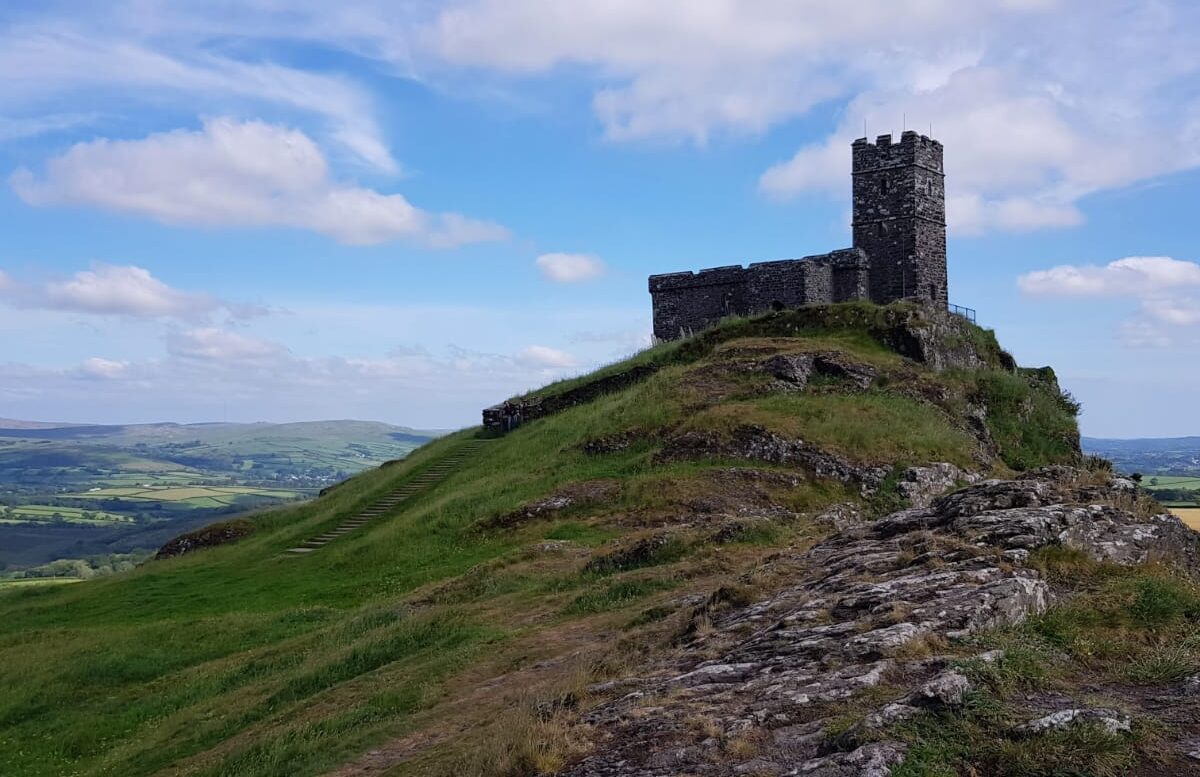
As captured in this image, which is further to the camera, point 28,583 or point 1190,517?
point 28,583

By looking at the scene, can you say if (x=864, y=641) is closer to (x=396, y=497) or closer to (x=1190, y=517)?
(x=1190, y=517)

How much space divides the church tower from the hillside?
5422 millimetres

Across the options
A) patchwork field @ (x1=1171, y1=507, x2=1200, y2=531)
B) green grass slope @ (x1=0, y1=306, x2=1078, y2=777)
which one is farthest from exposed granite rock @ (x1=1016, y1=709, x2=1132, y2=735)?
patchwork field @ (x1=1171, y1=507, x2=1200, y2=531)

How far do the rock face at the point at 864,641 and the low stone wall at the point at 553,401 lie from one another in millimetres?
30730

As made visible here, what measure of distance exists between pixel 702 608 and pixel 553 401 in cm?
3438

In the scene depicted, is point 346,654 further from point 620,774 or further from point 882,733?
point 882,733

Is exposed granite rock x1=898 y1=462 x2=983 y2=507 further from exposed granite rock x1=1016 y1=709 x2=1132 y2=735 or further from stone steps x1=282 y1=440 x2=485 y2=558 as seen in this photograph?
exposed granite rock x1=1016 y1=709 x2=1132 y2=735

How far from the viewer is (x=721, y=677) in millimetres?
10086

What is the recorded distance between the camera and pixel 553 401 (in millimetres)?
47688

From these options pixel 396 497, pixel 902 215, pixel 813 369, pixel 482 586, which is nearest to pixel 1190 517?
pixel 813 369

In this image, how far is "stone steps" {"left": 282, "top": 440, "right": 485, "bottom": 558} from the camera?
35.9 metres

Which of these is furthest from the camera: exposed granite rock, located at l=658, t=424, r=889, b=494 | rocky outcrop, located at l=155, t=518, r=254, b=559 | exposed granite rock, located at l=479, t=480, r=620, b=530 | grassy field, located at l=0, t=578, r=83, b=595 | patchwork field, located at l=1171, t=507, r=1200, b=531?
rocky outcrop, located at l=155, t=518, r=254, b=559

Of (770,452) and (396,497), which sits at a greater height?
(770,452)

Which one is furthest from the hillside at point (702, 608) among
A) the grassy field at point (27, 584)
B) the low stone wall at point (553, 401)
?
the low stone wall at point (553, 401)
